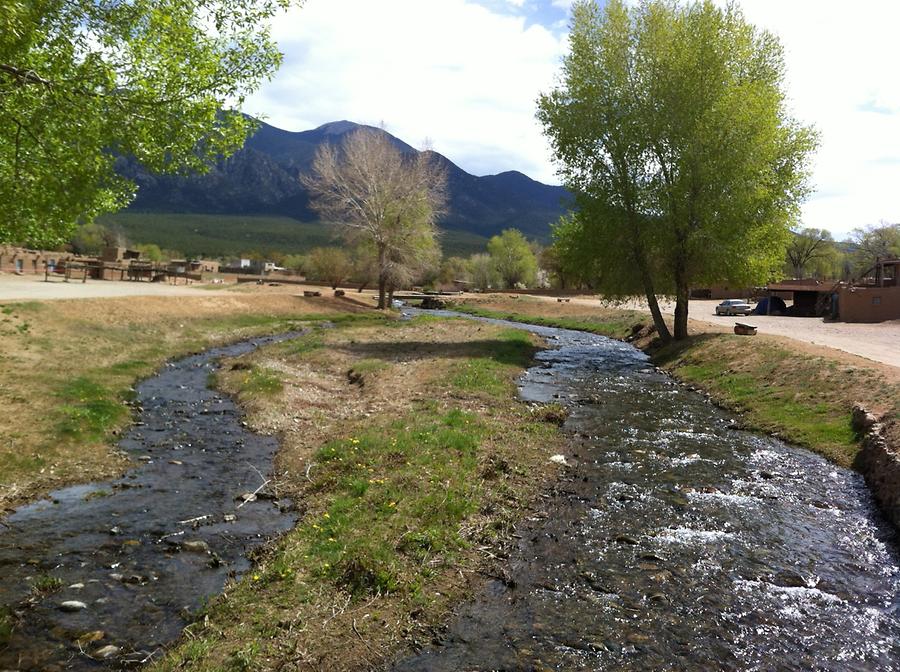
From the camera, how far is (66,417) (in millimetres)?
15727

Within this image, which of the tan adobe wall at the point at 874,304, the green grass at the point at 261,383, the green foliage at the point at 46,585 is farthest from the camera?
the tan adobe wall at the point at 874,304

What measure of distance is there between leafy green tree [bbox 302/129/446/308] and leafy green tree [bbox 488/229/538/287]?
7477 cm

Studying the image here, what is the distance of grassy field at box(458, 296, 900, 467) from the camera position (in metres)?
17.1

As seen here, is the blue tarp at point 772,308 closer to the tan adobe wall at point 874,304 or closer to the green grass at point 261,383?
the tan adobe wall at point 874,304

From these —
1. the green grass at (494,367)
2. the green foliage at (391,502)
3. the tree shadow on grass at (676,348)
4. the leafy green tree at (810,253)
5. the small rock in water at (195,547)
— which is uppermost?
the leafy green tree at (810,253)

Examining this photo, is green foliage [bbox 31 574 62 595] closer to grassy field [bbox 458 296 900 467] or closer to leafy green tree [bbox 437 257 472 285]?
grassy field [bbox 458 296 900 467]

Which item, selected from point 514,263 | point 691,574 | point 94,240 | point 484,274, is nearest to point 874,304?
point 691,574

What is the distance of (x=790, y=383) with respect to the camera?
2212cm

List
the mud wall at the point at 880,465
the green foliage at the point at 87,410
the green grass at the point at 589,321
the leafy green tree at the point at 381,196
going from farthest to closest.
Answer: the leafy green tree at the point at 381,196 → the green grass at the point at 589,321 → the green foliage at the point at 87,410 → the mud wall at the point at 880,465

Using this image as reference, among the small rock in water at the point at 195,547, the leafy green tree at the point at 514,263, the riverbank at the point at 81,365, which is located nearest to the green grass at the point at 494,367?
the riverbank at the point at 81,365

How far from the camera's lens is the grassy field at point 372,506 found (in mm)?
7176

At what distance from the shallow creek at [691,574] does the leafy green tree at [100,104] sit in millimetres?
11032

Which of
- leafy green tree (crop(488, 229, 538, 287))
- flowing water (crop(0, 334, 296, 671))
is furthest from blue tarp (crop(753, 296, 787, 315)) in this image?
flowing water (crop(0, 334, 296, 671))

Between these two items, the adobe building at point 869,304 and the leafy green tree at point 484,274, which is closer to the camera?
the adobe building at point 869,304
